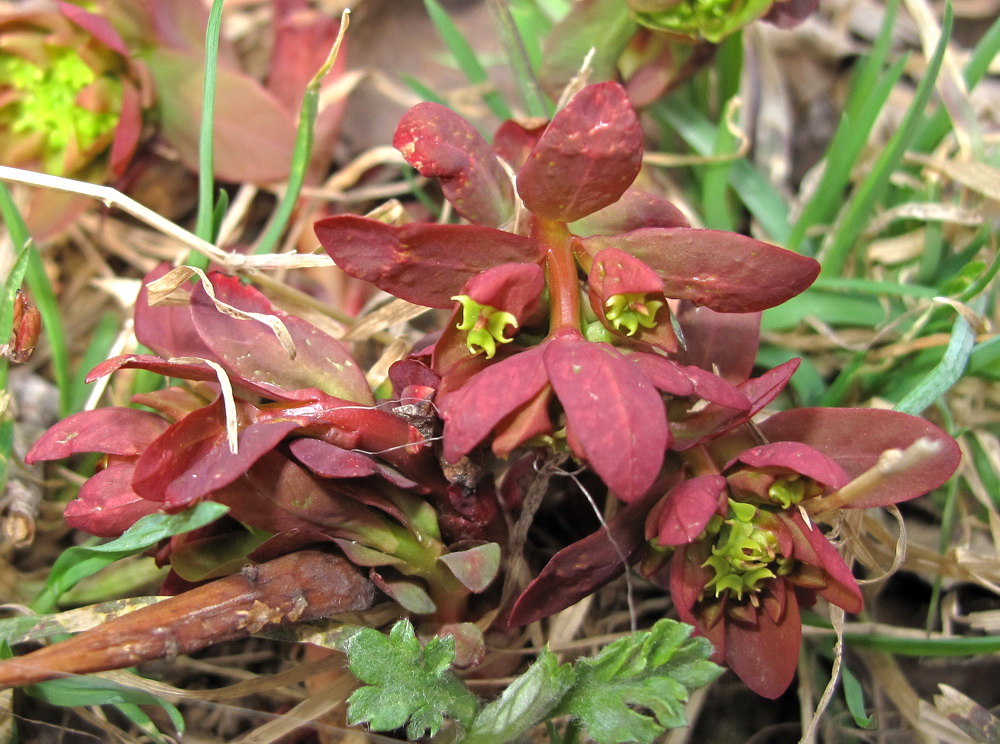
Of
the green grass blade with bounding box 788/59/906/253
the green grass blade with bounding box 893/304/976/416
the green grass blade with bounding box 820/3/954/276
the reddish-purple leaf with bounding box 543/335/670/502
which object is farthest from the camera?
the green grass blade with bounding box 788/59/906/253

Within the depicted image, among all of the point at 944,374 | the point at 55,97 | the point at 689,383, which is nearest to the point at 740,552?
the point at 689,383

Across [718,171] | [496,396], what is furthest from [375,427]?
[718,171]

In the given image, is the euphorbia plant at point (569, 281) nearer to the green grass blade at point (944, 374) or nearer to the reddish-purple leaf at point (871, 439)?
the reddish-purple leaf at point (871, 439)

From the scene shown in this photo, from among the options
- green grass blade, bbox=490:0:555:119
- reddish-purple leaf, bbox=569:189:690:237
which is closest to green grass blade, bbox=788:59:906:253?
green grass blade, bbox=490:0:555:119

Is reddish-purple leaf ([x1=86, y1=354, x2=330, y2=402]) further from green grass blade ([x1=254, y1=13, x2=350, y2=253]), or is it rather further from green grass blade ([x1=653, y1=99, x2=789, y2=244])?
green grass blade ([x1=653, y1=99, x2=789, y2=244])

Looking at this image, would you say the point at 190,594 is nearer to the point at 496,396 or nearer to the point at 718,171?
the point at 496,396

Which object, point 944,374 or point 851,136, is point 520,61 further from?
point 944,374
